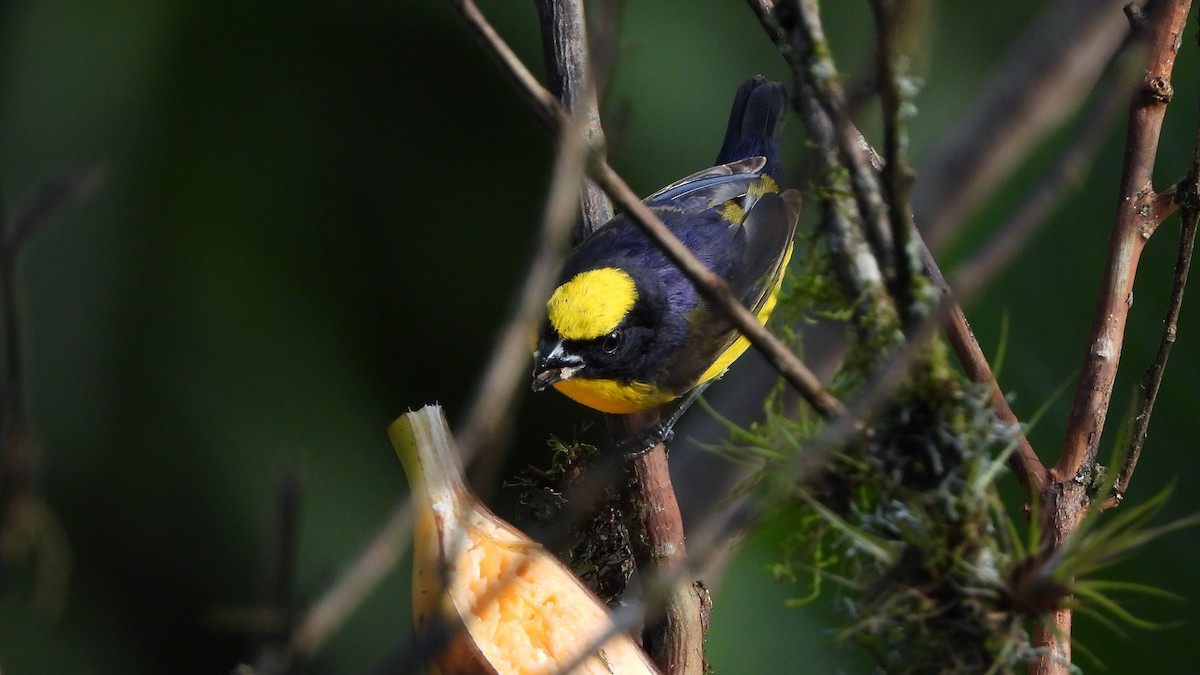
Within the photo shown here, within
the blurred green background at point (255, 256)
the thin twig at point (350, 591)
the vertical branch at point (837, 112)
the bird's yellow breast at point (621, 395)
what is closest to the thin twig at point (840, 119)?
the vertical branch at point (837, 112)

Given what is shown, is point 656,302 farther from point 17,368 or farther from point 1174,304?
point 17,368

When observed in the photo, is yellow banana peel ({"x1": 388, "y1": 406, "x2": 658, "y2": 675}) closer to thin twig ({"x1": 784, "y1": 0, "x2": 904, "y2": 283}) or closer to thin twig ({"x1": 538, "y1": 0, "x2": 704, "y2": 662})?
thin twig ({"x1": 538, "y1": 0, "x2": 704, "y2": 662})

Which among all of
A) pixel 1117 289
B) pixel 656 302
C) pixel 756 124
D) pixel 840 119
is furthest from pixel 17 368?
pixel 756 124

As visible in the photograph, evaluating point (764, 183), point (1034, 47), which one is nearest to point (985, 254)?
point (1034, 47)

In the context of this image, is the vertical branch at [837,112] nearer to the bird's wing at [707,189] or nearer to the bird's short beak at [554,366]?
the bird's short beak at [554,366]

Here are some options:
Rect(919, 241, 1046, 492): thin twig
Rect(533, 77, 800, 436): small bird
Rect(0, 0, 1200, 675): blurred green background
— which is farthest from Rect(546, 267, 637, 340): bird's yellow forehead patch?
Rect(919, 241, 1046, 492): thin twig
